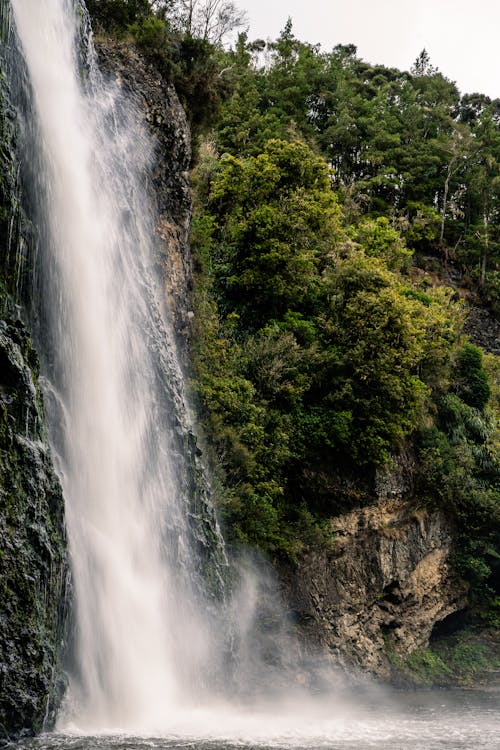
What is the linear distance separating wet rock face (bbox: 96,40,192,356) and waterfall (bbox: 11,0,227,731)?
6.41ft

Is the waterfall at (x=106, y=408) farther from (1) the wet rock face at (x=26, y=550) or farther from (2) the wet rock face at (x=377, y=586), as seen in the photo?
(2) the wet rock face at (x=377, y=586)

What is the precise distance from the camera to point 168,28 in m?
23.1

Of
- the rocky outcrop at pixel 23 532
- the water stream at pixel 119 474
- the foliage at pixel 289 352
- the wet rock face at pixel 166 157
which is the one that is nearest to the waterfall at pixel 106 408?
the water stream at pixel 119 474

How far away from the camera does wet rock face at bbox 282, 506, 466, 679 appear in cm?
2336

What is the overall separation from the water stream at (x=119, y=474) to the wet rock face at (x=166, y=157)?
57.3 inches

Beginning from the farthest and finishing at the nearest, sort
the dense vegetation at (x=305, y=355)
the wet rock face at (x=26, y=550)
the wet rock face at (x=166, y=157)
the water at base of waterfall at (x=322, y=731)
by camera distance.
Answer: the dense vegetation at (x=305, y=355), the wet rock face at (x=166, y=157), the water at base of waterfall at (x=322, y=731), the wet rock face at (x=26, y=550)

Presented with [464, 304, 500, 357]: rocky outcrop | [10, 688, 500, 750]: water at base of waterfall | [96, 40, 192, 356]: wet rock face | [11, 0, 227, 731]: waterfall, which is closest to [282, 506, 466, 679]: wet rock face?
[10, 688, 500, 750]: water at base of waterfall

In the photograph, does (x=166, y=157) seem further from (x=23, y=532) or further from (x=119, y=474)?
(x=23, y=532)

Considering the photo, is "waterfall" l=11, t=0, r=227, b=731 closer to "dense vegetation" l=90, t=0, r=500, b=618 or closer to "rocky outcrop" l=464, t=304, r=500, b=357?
"dense vegetation" l=90, t=0, r=500, b=618

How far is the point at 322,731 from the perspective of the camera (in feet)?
40.0

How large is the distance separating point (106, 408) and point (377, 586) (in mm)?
15754

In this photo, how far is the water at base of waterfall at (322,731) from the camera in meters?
8.79

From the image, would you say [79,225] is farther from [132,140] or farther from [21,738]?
[21,738]

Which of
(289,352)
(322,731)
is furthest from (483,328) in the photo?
(322,731)
